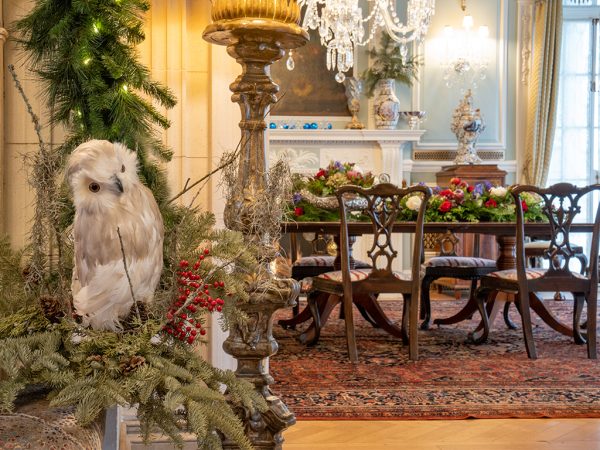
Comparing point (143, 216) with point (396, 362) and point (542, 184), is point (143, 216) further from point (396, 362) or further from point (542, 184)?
point (542, 184)

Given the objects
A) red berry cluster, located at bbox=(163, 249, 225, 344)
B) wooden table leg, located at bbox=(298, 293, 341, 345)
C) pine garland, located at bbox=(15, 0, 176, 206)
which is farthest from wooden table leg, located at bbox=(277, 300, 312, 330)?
red berry cluster, located at bbox=(163, 249, 225, 344)

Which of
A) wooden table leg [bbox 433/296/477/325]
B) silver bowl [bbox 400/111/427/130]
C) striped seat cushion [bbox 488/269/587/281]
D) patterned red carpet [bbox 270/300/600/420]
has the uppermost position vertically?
silver bowl [bbox 400/111/427/130]

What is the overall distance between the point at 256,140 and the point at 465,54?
6760 mm

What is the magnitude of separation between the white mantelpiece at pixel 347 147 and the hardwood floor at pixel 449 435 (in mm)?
4980

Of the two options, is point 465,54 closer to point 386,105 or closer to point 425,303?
point 386,105

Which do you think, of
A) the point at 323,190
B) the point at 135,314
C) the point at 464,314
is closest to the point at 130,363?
the point at 135,314

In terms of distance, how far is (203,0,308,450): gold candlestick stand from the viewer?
7.59ft

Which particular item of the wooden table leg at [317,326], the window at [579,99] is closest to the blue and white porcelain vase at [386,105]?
the window at [579,99]

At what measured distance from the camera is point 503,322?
252 inches

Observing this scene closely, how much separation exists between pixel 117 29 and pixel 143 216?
25.2 inches

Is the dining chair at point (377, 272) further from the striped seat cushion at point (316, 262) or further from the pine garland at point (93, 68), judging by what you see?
the pine garland at point (93, 68)

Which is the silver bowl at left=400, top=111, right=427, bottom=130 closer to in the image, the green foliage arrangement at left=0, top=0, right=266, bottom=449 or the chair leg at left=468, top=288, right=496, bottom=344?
the chair leg at left=468, top=288, right=496, bottom=344

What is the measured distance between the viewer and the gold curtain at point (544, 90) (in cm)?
875

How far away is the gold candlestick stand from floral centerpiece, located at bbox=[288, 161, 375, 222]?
276 centimetres
